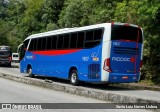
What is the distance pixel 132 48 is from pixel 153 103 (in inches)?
284

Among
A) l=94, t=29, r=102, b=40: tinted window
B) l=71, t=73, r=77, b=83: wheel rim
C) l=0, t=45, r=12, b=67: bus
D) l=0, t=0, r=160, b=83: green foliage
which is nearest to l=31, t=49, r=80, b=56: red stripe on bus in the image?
l=71, t=73, r=77, b=83: wheel rim

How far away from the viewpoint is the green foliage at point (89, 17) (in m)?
23.0

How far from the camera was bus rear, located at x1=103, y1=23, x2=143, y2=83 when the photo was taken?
57.2ft

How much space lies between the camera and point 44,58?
23.4 m

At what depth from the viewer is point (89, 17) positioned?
40.7 meters

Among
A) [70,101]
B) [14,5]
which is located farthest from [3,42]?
[70,101]

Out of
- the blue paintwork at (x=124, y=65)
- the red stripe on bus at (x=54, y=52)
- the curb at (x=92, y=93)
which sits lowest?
the curb at (x=92, y=93)

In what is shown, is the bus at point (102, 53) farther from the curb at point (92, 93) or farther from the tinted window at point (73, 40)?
the curb at point (92, 93)

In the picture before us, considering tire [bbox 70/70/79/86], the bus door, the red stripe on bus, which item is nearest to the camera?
the bus door

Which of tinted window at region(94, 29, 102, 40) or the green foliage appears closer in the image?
tinted window at region(94, 29, 102, 40)

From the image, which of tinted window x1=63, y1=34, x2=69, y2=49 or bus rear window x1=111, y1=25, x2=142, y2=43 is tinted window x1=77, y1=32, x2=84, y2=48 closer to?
tinted window x1=63, y1=34, x2=69, y2=49

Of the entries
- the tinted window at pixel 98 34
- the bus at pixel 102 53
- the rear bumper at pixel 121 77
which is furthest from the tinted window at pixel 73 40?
the rear bumper at pixel 121 77

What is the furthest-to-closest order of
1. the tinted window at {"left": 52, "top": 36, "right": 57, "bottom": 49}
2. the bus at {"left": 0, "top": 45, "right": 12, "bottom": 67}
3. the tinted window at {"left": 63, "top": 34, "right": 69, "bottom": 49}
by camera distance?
the bus at {"left": 0, "top": 45, "right": 12, "bottom": 67} < the tinted window at {"left": 52, "top": 36, "right": 57, "bottom": 49} < the tinted window at {"left": 63, "top": 34, "right": 69, "bottom": 49}

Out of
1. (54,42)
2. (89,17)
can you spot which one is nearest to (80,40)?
(54,42)
